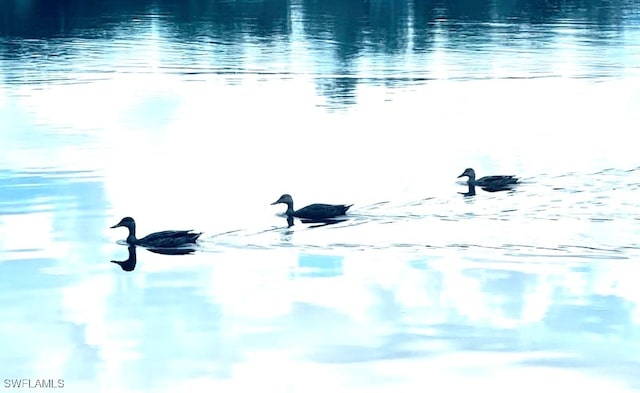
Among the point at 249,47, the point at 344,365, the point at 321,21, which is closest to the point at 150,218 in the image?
the point at 344,365

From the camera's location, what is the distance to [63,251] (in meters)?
26.5

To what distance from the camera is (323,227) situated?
28000mm

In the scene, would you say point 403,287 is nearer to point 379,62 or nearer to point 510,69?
point 510,69

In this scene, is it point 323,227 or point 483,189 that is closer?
point 323,227

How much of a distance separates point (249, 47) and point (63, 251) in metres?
43.3

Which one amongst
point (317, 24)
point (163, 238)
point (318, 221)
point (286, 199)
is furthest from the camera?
point (317, 24)

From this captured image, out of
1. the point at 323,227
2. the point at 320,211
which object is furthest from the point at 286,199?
the point at 323,227

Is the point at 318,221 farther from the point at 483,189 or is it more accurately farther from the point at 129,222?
the point at 483,189

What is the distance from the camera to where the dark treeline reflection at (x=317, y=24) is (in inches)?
2475

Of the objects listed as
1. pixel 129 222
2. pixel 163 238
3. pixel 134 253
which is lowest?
pixel 134 253

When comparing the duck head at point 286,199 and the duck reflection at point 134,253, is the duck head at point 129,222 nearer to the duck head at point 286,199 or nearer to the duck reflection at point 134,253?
the duck reflection at point 134,253

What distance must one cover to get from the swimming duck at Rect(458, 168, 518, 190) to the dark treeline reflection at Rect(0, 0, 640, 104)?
16.7 metres

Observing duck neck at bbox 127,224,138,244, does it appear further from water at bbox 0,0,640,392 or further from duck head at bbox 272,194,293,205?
duck head at bbox 272,194,293,205

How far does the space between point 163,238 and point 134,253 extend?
58 centimetres
